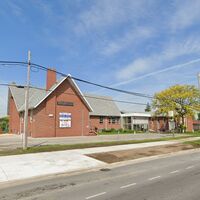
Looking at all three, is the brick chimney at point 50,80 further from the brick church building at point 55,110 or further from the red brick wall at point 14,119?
the red brick wall at point 14,119

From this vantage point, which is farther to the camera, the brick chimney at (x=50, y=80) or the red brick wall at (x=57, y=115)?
the brick chimney at (x=50, y=80)

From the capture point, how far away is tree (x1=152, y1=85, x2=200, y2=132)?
5069 cm

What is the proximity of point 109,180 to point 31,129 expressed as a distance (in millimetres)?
26514

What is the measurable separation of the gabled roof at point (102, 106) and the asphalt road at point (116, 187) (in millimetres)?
38341

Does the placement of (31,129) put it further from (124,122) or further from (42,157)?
(124,122)

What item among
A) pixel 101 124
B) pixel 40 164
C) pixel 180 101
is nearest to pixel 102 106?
pixel 101 124

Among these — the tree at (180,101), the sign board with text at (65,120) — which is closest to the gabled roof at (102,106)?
the tree at (180,101)

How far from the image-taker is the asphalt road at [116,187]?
7.86m

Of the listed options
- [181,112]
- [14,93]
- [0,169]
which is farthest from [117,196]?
[181,112]

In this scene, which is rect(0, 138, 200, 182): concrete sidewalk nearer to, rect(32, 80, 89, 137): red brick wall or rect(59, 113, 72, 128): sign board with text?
rect(32, 80, 89, 137): red brick wall

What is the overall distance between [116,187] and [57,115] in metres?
27.4

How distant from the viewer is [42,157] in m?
16.0

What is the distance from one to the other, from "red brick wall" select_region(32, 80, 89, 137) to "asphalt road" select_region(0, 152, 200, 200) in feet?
75.8

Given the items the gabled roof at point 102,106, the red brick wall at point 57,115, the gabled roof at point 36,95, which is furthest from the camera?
the gabled roof at point 102,106
